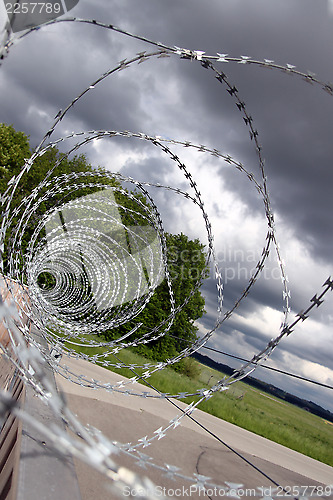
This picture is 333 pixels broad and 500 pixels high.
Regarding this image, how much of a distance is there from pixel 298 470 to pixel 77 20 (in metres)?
8.43

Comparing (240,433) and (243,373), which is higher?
(240,433)

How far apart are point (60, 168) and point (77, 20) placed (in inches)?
971

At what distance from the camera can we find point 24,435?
84.2 inches

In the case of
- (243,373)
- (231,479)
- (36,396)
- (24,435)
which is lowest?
(24,435)

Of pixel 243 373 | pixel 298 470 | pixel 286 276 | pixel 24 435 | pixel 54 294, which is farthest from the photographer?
pixel 54 294

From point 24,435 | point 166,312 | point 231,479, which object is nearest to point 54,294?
point 166,312

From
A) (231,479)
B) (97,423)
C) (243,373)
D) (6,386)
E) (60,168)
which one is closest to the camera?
(243,373)

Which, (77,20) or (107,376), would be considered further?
(107,376)

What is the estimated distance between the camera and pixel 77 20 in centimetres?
307

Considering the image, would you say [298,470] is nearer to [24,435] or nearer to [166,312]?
[24,435]

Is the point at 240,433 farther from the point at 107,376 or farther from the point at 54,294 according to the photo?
the point at 54,294

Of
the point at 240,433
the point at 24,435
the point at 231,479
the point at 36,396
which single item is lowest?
the point at 24,435

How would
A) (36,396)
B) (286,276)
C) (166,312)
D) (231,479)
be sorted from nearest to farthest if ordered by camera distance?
1. (36,396)
2. (286,276)
3. (231,479)
4. (166,312)

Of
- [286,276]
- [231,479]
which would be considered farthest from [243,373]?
[231,479]
